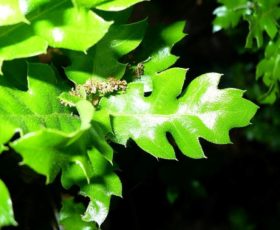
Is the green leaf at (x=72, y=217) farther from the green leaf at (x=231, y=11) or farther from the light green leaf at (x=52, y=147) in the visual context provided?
the green leaf at (x=231, y=11)

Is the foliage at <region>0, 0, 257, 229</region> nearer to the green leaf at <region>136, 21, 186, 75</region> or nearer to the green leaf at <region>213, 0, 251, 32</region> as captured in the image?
the green leaf at <region>136, 21, 186, 75</region>

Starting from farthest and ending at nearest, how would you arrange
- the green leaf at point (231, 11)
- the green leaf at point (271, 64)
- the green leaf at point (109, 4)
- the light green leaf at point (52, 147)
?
the green leaf at point (231, 11), the green leaf at point (271, 64), the green leaf at point (109, 4), the light green leaf at point (52, 147)

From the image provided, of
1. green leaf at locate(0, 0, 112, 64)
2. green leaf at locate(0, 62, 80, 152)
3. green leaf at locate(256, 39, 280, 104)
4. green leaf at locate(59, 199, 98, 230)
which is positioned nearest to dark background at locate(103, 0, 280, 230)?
green leaf at locate(59, 199, 98, 230)

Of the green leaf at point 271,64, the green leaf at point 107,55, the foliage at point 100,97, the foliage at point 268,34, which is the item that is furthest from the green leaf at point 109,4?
the green leaf at point 271,64

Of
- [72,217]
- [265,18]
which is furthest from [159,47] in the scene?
[72,217]

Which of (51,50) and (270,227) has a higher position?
(51,50)

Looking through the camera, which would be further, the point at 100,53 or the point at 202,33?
the point at 202,33

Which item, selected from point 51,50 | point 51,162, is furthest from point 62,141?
point 51,50

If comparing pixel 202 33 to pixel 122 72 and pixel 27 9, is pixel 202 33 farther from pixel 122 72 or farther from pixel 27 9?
pixel 27 9
